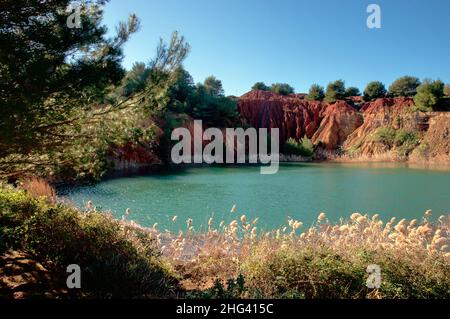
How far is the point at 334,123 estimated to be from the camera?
179 ft

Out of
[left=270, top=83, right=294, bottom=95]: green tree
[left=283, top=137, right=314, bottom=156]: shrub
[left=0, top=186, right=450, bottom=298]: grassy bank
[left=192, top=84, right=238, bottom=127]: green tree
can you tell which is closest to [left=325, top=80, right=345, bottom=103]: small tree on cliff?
[left=270, top=83, right=294, bottom=95]: green tree

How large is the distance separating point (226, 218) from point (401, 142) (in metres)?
40.6

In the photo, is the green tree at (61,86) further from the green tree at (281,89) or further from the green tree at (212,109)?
the green tree at (281,89)

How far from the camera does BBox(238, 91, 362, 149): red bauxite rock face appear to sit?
5441 centimetres

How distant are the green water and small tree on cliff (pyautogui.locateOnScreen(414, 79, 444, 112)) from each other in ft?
100

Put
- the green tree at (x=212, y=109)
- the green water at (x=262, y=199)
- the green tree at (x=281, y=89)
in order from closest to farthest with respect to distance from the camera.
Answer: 1. the green water at (x=262, y=199)
2. the green tree at (x=212, y=109)
3. the green tree at (x=281, y=89)

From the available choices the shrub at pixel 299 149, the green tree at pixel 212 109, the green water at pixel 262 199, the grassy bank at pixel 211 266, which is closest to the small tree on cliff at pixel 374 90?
the shrub at pixel 299 149

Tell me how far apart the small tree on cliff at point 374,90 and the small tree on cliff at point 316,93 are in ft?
24.6

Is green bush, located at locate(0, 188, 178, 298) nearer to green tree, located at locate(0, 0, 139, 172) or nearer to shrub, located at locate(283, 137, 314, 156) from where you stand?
green tree, located at locate(0, 0, 139, 172)

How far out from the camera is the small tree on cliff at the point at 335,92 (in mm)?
60062

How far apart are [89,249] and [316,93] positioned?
62810mm

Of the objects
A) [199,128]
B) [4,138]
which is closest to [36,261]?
[4,138]

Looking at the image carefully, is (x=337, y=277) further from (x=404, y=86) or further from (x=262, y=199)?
(x=404, y=86)

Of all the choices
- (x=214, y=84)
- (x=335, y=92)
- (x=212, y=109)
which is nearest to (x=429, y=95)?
(x=335, y=92)
